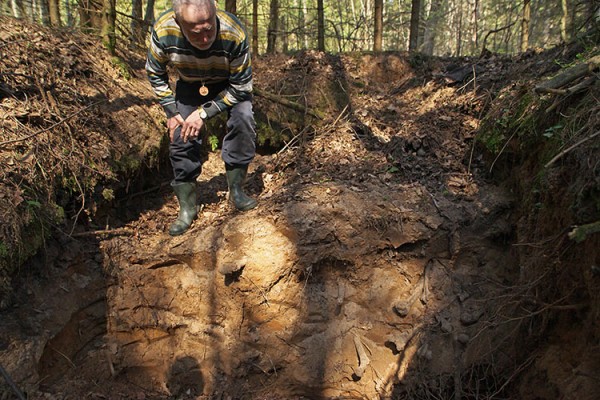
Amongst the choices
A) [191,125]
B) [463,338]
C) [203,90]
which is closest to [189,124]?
[191,125]

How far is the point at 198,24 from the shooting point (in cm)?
278

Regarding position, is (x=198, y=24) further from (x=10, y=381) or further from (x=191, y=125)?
(x=10, y=381)

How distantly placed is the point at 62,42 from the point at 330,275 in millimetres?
4017

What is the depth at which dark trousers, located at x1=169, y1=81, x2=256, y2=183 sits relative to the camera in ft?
11.6

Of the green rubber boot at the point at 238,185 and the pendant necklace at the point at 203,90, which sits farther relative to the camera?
the green rubber boot at the point at 238,185

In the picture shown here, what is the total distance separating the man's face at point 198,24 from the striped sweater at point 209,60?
A: 0.14m

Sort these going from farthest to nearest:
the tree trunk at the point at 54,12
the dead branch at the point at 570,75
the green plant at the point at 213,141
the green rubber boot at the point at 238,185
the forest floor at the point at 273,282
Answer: the tree trunk at the point at 54,12, the green plant at the point at 213,141, the green rubber boot at the point at 238,185, the forest floor at the point at 273,282, the dead branch at the point at 570,75

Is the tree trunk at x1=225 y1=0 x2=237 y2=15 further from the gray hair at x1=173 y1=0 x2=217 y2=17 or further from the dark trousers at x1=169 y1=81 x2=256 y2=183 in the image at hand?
the gray hair at x1=173 y1=0 x2=217 y2=17

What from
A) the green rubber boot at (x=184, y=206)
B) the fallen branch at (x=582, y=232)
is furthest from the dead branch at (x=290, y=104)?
the fallen branch at (x=582, y=232)

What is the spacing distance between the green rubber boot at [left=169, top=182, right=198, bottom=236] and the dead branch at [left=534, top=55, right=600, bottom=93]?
126 inches

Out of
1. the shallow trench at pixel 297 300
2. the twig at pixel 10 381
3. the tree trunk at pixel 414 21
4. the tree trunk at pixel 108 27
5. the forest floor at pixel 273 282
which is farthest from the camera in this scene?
the tree trunk at pixel 414 21

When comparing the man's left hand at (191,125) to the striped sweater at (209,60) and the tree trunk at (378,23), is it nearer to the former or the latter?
the striped sweater at (209,60)

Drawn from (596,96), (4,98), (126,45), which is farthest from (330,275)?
(126,45)

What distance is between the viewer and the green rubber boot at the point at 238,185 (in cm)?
377
